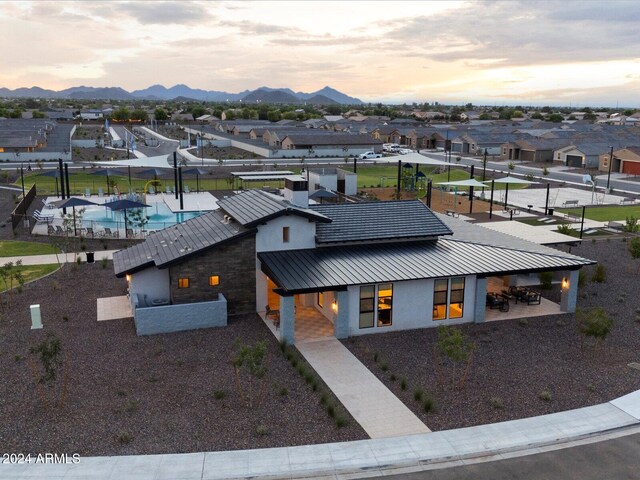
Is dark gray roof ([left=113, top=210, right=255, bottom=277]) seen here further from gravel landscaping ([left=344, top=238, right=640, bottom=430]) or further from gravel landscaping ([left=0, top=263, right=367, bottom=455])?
gravel landscaping ([left=344, top=238, right=640, bottom=430])

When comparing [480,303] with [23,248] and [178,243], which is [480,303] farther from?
[23,248]

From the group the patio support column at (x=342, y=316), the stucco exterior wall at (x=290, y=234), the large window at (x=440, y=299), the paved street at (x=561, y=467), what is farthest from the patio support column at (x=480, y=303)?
the paved street at (x=561, y=467)

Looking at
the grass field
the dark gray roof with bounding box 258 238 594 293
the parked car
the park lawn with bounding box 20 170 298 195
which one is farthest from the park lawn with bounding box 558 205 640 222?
the parked car

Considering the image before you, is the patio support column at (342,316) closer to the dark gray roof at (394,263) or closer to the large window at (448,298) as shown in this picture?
the dark gray roof at (394,263)

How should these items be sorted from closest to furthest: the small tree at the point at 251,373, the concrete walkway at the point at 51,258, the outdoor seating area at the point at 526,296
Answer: the small tree at the point at 251,373
the outdoor seating area at the point at 526,296
the concrete walkway at the point at 51,258

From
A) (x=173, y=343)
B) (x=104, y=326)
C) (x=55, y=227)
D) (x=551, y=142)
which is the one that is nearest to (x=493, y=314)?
(x=173, y=343)

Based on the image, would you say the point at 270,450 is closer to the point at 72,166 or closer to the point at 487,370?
the point at 487,370
